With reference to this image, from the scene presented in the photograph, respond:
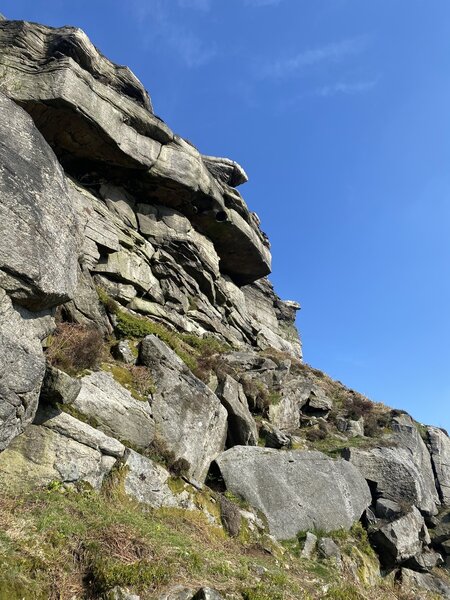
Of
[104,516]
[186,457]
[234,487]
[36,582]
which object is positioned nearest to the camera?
[36,582]

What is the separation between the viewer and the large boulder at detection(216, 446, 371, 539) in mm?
14383

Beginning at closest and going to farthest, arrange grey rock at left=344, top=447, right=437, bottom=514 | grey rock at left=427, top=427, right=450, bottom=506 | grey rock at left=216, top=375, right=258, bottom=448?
grey rock at left=216, top=375, right=258, bottom=448 → grey rock at left=344, top=447, right=437, bottom=514 → grey rock at left=427, top=427, right=450, bottom=506

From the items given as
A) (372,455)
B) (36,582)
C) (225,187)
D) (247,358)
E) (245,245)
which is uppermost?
(225,187)

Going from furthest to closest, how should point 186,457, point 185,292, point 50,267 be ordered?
point 185,292 < point 186,457 < point 50,267

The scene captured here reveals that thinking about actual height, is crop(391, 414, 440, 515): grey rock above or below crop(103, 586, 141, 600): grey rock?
above

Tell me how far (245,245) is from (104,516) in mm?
28629

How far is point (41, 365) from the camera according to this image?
8.88 m

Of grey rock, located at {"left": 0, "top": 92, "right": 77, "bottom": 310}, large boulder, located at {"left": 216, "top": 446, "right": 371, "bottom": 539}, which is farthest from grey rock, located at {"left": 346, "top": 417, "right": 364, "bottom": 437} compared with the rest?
grey rock, located at {"left": 0, "top": 92, "right": 77, "bottom": 310}

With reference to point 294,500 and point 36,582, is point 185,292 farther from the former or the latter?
point 36,582

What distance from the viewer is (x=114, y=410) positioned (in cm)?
1180

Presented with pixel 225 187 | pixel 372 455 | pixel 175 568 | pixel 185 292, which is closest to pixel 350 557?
pixel 372 455

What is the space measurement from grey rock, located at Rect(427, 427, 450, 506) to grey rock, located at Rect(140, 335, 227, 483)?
19.1 meters

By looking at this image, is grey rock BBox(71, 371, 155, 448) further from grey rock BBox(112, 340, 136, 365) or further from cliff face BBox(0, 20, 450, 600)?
grey rock BBox(112, 340, 136, 365)

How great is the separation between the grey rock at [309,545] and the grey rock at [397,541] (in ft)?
13.2
